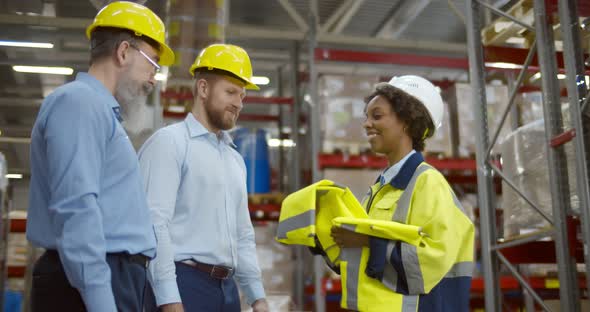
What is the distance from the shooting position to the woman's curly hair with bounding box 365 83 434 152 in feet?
10.5

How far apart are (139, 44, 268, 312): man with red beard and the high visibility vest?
14.4 inches

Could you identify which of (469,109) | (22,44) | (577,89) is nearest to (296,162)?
(469,109)

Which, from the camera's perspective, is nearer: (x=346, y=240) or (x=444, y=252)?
(x=444, y=252)

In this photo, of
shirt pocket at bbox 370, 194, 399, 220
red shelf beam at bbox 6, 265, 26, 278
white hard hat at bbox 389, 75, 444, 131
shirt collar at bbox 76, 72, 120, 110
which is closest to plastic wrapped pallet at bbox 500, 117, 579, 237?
white hard hat at bbox 389, 75, 444, 131

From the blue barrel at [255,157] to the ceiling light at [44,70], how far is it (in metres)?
4.26

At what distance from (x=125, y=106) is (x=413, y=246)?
136 cm

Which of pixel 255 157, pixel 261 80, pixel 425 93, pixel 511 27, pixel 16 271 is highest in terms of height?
pixel 261 80

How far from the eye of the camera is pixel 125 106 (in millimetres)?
2746

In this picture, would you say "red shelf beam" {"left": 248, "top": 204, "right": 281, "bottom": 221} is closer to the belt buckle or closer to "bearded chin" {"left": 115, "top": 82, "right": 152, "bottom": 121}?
the belt buckle

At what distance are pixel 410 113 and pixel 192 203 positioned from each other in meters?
1.15

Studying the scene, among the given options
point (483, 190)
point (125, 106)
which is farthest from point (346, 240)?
point (483, 190)

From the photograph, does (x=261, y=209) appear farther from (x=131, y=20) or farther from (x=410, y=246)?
(x=131, y=20)

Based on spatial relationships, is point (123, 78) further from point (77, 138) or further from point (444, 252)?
point (444, 252)

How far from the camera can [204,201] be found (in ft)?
10.4
